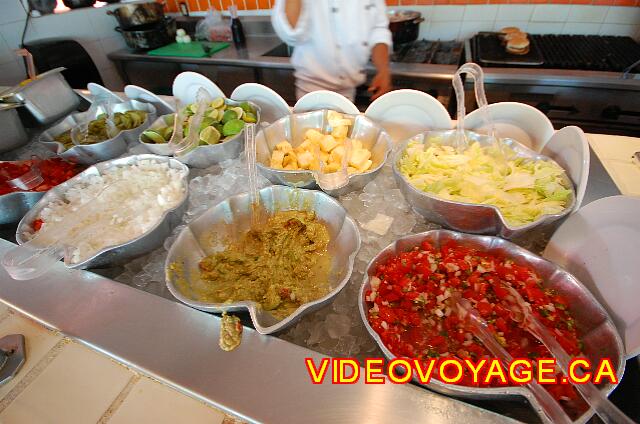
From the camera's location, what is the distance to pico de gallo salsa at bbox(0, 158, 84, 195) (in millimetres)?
1700

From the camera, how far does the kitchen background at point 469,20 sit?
3.30 metres

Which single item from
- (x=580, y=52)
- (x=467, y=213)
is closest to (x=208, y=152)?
(x=467, y=213)

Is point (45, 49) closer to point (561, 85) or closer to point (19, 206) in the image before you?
point (19, 206)

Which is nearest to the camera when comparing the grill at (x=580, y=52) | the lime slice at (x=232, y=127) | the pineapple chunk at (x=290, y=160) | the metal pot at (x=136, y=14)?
the pineapple chunk at (x=290, y=160)

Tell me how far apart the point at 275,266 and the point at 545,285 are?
937 mm

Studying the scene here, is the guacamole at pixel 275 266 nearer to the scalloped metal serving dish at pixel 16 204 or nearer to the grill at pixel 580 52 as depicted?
the scalloped metal serving dish at pixel 16 204

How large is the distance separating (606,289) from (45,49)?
5.20 metres

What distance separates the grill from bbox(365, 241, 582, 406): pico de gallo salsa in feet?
9.01

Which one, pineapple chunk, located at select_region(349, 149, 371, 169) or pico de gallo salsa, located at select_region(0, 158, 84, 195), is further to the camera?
pico de gallo salsa, located at select_region(0, 158, 84, 195)

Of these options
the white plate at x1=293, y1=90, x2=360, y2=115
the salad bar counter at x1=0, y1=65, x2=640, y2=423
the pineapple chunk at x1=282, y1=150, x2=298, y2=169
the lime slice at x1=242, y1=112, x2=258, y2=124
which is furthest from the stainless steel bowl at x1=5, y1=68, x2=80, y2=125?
the pineapple chunk at x1=282, y1=150, x2=298, y2=169

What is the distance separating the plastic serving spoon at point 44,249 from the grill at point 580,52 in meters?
3.43

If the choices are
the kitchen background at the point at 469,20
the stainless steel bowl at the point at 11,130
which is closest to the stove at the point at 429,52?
the kitchen background at the point at 469,20

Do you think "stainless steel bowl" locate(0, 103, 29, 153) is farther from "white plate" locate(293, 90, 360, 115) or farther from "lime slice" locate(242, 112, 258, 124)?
"white plate" locate(293, 90, 360, 115)

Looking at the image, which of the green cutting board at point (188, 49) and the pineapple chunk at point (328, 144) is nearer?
the pineapple chunk at point (328, 144)
